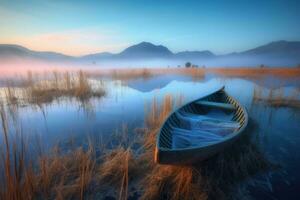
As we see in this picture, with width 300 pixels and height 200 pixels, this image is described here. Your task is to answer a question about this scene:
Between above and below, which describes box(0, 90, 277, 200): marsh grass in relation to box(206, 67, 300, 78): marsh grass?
below

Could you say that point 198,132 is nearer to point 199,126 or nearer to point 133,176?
point 199,126

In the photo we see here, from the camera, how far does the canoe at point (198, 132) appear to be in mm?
2418

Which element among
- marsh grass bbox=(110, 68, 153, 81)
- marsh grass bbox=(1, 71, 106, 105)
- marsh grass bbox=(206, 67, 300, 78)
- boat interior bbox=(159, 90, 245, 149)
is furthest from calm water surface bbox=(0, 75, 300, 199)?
marsh grass bbox=(206, 67, 300, 78)

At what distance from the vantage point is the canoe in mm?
2418

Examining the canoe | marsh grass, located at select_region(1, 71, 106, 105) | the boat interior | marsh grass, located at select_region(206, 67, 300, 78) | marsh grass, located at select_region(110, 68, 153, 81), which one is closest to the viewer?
the canoe

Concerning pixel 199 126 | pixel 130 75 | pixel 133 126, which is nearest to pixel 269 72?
pixel 130 75

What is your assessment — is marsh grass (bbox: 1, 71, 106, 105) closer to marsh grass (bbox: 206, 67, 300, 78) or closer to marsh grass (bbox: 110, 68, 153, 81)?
marsh grass (bbox: 110, 68, 153, 81)

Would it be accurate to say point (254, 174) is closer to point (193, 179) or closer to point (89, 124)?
point (193, 179)

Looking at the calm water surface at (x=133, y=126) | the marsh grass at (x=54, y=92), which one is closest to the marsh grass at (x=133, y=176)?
the calm water surface at (x=133, y=126)

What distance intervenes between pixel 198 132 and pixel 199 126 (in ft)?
1.66

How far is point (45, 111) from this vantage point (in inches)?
303

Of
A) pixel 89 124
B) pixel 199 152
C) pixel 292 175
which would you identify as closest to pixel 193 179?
pixel 199 152

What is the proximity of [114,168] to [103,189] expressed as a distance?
44cm

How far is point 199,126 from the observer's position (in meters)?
4.52
